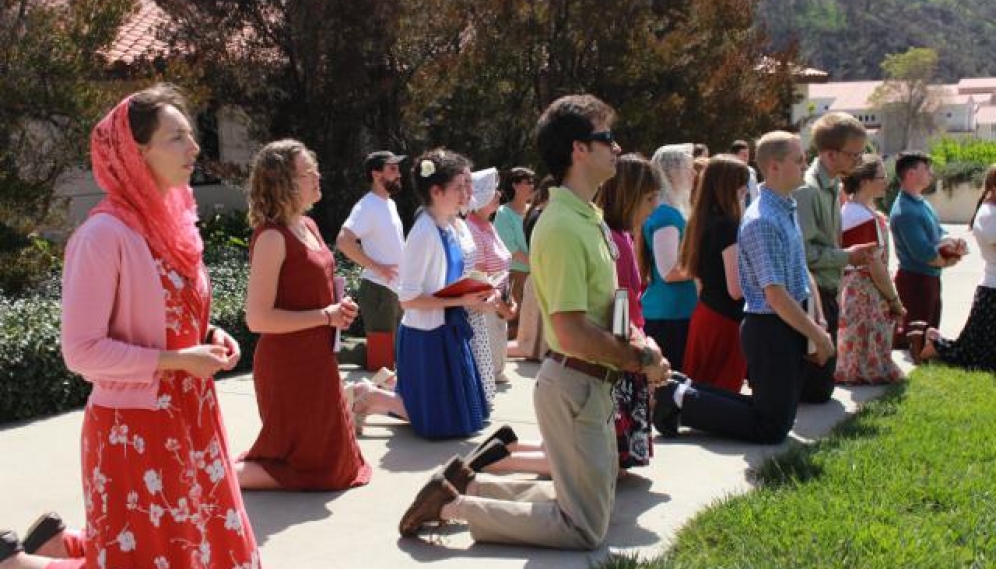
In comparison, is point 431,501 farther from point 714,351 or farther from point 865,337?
point 865,337

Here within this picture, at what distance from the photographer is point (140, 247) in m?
3.56

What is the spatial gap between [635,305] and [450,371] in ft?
5.69

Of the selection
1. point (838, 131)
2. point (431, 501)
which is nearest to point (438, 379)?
point (431, 501)

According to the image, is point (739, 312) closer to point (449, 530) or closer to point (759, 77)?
point (449, 530)

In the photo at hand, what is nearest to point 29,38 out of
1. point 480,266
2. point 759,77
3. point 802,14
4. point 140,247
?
point 480,266

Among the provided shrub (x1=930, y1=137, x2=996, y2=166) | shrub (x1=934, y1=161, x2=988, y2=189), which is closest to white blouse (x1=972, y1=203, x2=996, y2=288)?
A: shrub (x1=934, y1=161, x2=988, y2=189)

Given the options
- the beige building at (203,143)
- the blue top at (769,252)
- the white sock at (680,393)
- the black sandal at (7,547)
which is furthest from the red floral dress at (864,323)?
the beige building at (203,143)

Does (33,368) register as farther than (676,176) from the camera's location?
Yes

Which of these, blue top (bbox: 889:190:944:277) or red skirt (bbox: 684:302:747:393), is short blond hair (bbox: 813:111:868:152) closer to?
red skirt (bbox: 684:302:747:393)

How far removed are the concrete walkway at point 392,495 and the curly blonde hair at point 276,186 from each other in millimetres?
1455

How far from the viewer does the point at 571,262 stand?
14.9 ft

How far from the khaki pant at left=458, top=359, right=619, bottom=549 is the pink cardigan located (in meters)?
1.76

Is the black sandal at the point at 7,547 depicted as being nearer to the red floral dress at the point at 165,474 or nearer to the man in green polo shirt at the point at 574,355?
→ the red floral dress at the point at 165,474

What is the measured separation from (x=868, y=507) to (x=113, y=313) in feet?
11.2
